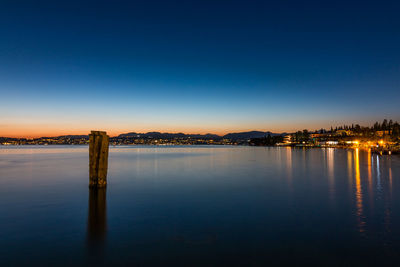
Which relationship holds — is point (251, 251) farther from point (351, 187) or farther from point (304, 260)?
point (351, 187)

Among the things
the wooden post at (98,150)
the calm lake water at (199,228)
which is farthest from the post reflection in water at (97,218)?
the wooden post at (98,150)

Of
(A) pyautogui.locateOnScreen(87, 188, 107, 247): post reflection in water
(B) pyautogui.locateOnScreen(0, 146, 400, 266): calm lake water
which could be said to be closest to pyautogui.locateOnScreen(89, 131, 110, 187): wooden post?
(A) pyautogui.locateOnScreen(87, 188, 107, 247): post reflection in water

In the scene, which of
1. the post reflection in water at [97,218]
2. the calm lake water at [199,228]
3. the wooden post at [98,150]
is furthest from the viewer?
the wooden post at [98,150]

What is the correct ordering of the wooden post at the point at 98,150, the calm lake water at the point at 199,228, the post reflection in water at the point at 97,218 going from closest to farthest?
the calm lake water at the point at 199,228
the post reflection in water at the point at 97,218
the wooden post at the point at 98,150

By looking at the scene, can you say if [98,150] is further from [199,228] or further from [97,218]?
[199,228]

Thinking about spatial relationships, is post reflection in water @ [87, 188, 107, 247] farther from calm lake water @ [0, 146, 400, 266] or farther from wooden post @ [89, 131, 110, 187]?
wooden post @ [89, 131, 110, 187]

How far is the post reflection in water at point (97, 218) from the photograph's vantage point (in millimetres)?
8720

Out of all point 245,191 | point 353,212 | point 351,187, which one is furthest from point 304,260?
point 351,187

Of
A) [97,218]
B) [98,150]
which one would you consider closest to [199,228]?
[97,218]

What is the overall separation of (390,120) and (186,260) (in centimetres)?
19653

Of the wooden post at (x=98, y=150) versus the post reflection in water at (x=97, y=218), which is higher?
the wooden post at (x=98, y=150)

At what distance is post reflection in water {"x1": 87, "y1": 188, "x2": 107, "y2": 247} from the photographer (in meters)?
8.72

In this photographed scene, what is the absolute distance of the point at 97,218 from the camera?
11.3 metres

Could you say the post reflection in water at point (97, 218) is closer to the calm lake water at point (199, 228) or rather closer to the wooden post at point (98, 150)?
the calm lake water at point (199, 228)
